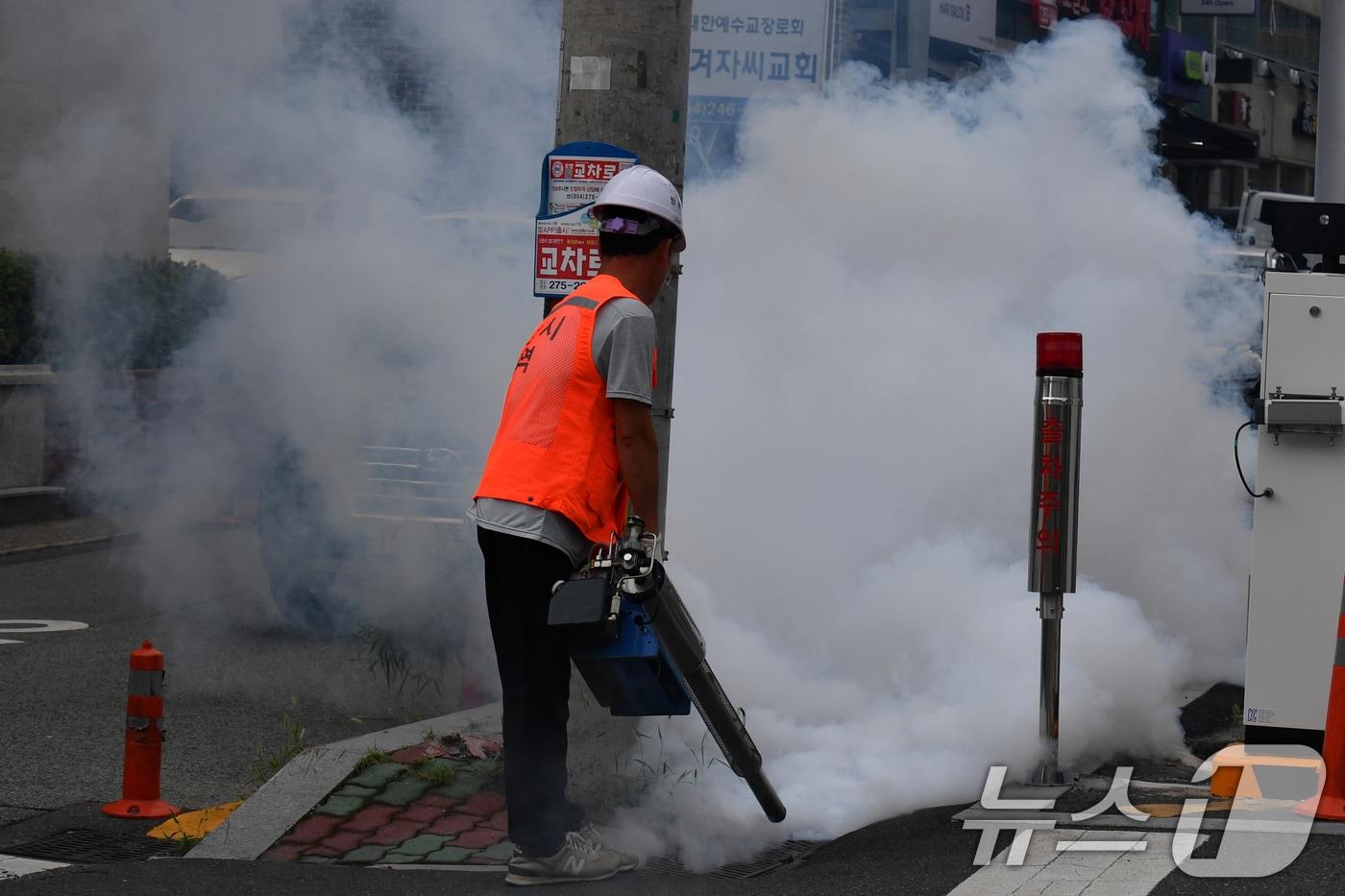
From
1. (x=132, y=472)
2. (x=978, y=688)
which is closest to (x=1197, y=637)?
(x=978, y=688)

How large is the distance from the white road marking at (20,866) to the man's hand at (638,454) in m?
1.90

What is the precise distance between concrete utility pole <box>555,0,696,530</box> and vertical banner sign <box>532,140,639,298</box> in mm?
77

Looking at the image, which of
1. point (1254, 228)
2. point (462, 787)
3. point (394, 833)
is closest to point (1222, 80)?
point (1254, 228)

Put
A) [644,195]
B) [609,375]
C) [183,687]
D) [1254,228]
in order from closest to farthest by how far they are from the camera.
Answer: [609,375], [644,195], [183,687], [1254,228]

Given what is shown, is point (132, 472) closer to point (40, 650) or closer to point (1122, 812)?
point (40, 650)

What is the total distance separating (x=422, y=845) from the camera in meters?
4.69

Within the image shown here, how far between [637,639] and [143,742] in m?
1.89

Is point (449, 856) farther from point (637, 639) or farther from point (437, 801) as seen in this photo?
point (637, 639)

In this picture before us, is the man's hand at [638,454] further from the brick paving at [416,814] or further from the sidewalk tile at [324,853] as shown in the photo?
the sidewalk tile at [324,853]

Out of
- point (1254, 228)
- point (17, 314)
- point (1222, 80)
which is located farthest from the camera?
point (1222, 80)

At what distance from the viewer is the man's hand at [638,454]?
407cm

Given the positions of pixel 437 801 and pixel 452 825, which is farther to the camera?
pixel 437 801

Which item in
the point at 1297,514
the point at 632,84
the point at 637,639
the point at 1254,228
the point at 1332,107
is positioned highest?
the point at 1332,107

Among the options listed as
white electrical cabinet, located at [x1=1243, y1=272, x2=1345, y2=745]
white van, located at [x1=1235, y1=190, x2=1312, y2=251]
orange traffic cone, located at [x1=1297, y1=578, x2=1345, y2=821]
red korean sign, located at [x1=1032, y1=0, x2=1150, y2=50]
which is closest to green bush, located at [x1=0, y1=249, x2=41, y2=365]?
white electrical cabinet, located at [x1=1243, y1=272, x2=1345, y2=745]
